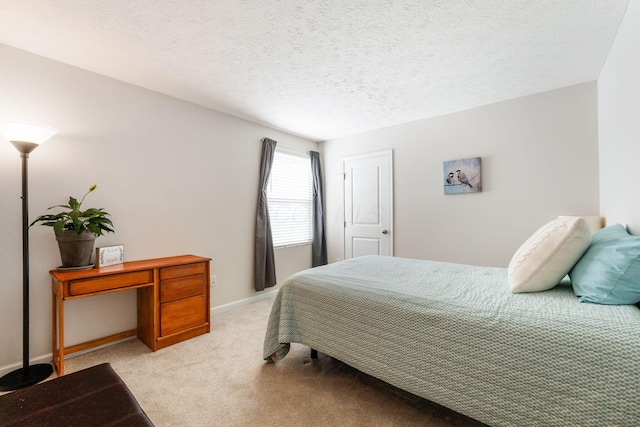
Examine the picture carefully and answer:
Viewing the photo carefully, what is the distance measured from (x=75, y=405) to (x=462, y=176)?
380 cm

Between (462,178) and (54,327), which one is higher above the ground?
(462,178)

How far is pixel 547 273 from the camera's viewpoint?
1.49m

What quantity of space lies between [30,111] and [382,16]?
111 inches

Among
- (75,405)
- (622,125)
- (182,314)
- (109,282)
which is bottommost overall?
(182,314)

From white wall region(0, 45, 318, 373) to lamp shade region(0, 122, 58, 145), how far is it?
33 cm

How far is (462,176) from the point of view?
336cm

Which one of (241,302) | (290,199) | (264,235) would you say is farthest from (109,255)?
(290,199)

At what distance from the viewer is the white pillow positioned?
4.77ft

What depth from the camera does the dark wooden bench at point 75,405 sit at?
974 millimetres

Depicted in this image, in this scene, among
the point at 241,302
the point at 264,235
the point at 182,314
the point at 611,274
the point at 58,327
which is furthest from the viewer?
the point at 264,235

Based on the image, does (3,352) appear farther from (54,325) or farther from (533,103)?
(533,103)

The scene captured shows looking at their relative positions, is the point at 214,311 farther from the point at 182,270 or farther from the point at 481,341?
the point at 481,341

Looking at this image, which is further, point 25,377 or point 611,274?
point 25,377

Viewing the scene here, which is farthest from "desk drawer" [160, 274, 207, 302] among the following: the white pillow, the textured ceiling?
the white pillow
